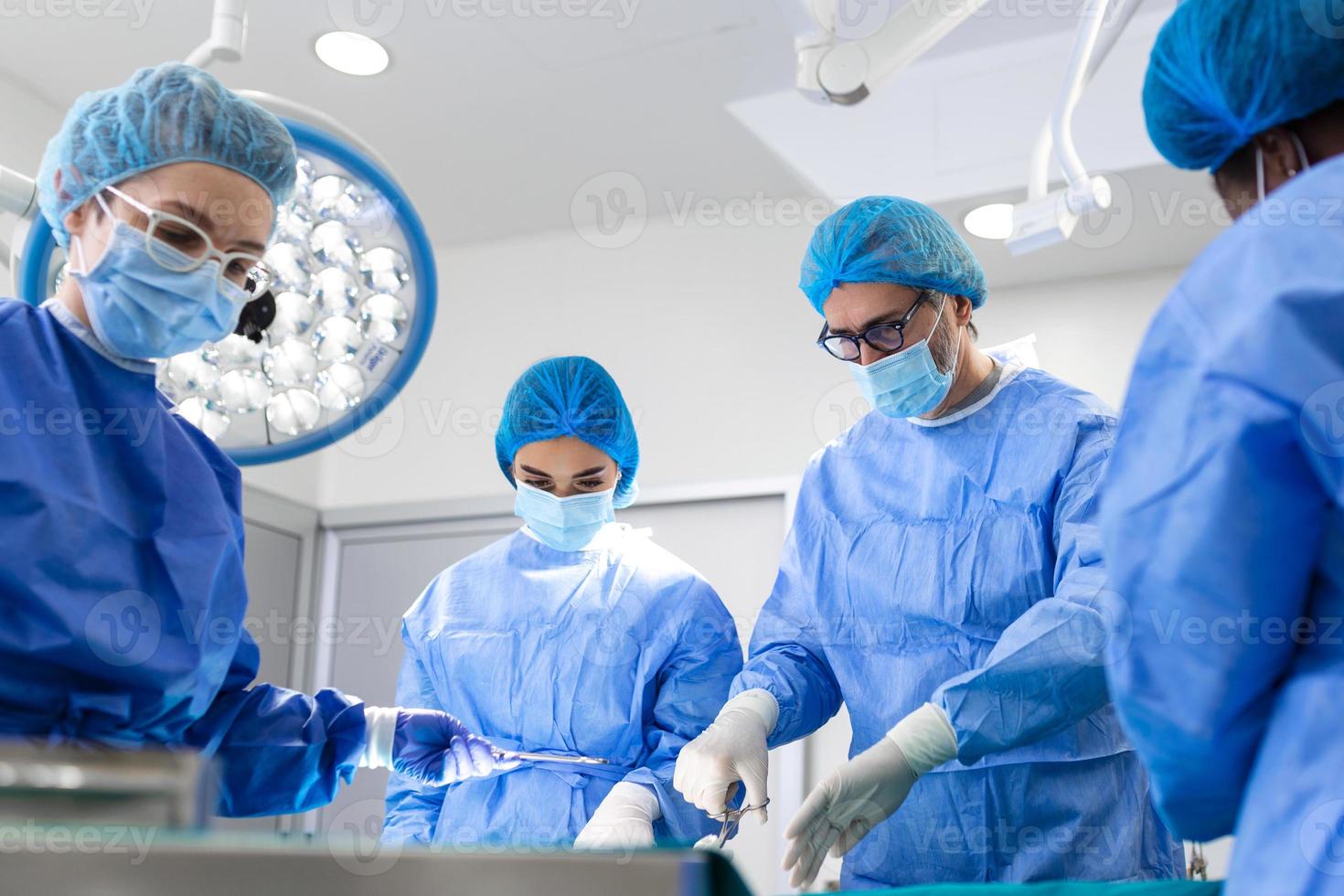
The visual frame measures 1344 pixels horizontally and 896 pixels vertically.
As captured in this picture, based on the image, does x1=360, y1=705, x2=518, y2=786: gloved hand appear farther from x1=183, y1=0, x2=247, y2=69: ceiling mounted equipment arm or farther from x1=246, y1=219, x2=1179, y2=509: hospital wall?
x1=246, y1=219, x2=1179, y2=509: hospital wall

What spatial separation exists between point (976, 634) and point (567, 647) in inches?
29.7

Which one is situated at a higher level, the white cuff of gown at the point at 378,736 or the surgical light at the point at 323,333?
the surgical light at the point at 323,333

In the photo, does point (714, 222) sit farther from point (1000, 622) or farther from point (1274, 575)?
point (1274, 575)

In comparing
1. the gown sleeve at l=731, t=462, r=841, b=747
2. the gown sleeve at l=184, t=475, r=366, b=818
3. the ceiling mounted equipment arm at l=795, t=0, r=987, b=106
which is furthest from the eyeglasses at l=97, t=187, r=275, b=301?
the gown sleeve at l=731, t=462, r=841, b=747

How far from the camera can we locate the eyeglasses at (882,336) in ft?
6.03

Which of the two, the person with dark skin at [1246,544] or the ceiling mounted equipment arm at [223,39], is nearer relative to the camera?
the person with dark skin at [1246,544]

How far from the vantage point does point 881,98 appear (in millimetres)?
3303

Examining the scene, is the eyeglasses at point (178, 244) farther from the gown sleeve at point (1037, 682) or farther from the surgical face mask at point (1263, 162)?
the surgical face mask at point (1263, 162)

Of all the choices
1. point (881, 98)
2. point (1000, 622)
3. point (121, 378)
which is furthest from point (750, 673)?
point (881, 98)

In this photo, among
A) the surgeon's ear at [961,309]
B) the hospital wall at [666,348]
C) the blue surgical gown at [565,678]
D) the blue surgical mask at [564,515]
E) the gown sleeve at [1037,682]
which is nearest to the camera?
the gown sleeve at [1037,682]

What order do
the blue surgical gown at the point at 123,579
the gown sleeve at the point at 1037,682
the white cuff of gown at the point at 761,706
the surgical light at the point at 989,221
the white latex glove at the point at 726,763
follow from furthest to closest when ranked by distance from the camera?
the surgical light at the point at 989,221, the white cuff of gown at the point at 761,706, the white latex glove at the point at 726,763, the gown sleeve at the point at 1037,682, the blue surgical gown at the point at 123,579

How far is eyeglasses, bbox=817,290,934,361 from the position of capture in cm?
184

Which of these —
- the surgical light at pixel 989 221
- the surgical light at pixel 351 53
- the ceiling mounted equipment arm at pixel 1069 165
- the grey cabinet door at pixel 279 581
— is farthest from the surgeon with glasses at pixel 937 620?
the grey cabinet door at pixel 279 581

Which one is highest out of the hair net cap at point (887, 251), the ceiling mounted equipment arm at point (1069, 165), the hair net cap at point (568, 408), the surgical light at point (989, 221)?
the surgical light at point (989, 221)
